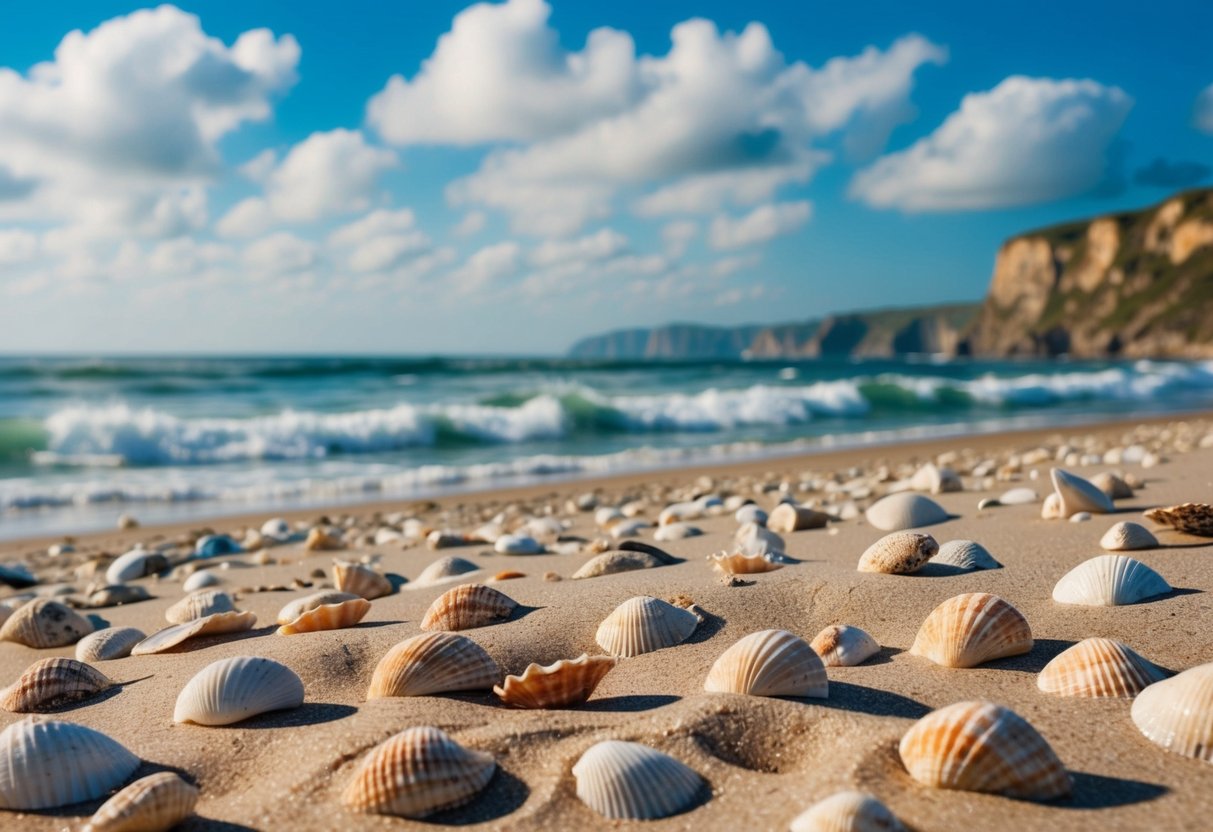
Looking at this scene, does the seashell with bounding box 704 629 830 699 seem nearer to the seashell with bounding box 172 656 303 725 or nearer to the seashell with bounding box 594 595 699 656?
the seashell with bounding box 594 595 699 656

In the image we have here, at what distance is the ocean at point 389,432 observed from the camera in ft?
32.7

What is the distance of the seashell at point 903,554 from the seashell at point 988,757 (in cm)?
133

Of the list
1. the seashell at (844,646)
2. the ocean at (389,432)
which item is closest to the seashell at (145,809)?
the seashell at (844,646)

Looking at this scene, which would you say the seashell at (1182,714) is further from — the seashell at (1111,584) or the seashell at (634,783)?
the seashell at (634,783)

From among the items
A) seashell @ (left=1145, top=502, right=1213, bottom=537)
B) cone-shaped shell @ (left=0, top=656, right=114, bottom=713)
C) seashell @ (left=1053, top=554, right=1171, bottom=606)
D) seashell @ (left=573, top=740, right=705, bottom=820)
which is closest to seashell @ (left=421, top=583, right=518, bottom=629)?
cone-shaped shell @ (left=0, top=656, right=114, bottom=713)

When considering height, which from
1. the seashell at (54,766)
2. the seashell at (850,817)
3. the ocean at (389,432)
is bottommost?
the ocean at (389,432)

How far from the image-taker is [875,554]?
3.01m

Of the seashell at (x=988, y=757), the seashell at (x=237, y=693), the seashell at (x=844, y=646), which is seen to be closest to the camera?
the seashell at (x=988, y=757)

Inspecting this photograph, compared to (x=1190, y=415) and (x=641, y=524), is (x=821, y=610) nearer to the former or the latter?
(x=641, y=524)

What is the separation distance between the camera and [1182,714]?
1733mm

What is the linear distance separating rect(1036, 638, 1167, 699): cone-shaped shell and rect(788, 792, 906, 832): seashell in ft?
2.60

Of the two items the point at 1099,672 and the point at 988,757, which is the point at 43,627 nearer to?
the point at 988,757

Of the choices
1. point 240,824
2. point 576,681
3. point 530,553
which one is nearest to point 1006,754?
point 576,681

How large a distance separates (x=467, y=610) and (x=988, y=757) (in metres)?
1.65
